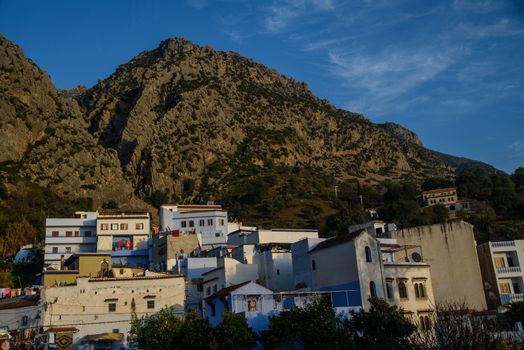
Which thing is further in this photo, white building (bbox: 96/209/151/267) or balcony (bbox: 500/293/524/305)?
white building (bbox: 96/209/151/267)

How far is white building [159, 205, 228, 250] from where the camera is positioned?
289 feet

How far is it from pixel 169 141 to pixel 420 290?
11199 centimetres

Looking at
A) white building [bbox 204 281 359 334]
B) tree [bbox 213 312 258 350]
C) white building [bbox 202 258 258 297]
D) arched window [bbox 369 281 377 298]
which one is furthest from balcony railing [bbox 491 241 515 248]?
tree [bbox 213 312 258 350]

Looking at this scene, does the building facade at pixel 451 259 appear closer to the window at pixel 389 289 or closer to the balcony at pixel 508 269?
the balcony at pixel 508 269

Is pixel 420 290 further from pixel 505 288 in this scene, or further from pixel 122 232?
pixel 122 232

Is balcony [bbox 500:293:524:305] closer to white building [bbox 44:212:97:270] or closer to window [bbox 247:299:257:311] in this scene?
window [bbox 247:299:257:311]

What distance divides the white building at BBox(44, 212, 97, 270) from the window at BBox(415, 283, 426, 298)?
52512mm

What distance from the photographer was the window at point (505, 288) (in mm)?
63406

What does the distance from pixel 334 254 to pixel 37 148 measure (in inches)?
3768

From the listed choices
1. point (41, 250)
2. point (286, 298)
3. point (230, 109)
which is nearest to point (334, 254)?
point (286, 298)

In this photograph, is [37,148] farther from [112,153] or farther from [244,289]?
[244,289]

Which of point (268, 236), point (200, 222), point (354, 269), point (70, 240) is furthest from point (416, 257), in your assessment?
point (70, 240)

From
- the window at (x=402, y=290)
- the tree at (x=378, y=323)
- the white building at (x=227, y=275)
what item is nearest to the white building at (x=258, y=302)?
the tree at (x=378, y=323)

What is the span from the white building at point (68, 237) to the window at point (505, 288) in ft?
189
